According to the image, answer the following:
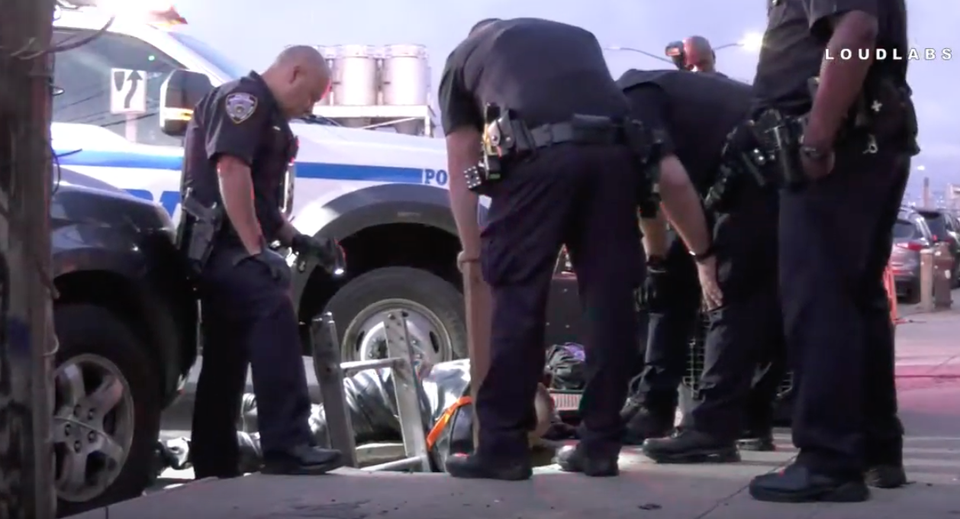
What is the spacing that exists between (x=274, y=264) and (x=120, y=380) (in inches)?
25.1

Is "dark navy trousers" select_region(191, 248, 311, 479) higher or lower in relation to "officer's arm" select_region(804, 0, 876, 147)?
lower

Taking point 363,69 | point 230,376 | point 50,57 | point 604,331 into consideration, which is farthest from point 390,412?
point 363,69

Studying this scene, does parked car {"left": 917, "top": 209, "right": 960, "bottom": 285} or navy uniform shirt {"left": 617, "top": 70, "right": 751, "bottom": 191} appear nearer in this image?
navy uniform shirt {"left": 617, "top": 70, "right": 751, "bottom": 191}

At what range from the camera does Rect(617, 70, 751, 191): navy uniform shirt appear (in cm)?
504

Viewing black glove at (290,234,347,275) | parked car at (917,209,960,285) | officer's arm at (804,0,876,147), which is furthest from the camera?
parked car at (917,209,960,285)

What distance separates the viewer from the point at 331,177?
7746 millimetres

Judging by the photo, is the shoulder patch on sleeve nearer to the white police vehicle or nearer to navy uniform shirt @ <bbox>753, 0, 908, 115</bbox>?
navy uniform shirt @ <bbox>753, 0, 908, 115</bbox>

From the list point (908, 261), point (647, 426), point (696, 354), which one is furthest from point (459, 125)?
point (908, 261)

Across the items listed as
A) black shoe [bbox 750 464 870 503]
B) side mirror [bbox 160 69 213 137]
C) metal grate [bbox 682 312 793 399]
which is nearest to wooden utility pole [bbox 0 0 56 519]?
black shoe [bbox 750 464 870 503]

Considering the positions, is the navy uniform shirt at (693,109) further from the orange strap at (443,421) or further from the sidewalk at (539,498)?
the orange strap at (443,421)

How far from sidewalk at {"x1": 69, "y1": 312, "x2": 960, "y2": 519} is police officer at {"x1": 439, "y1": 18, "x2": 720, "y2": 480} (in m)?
0.20

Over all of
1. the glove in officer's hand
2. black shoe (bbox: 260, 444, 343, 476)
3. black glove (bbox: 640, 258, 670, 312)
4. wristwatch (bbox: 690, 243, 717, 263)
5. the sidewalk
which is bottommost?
black shoe (bbox: 260, 444, 343, 476)

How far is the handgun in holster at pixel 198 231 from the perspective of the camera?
16.2 feet

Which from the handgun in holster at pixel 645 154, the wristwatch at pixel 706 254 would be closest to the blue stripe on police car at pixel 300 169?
the wristwatch at pixel 706 254
